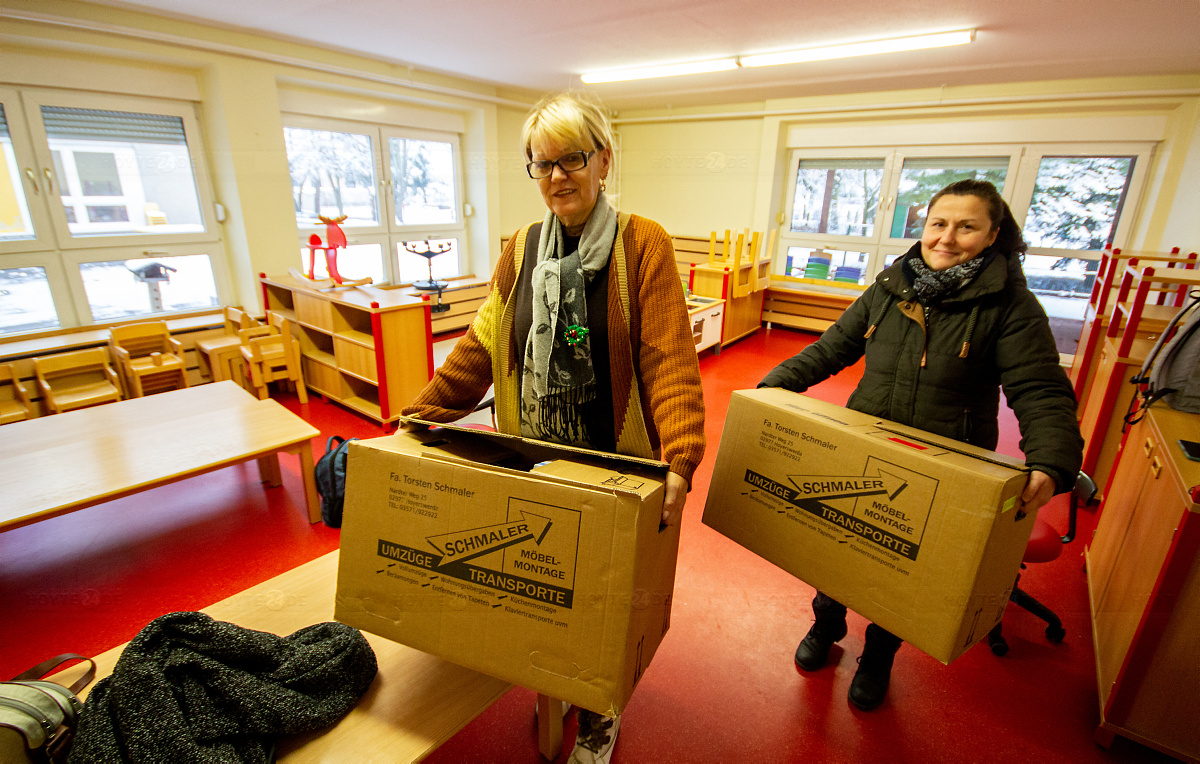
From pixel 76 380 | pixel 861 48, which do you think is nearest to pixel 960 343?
pixel 861 48

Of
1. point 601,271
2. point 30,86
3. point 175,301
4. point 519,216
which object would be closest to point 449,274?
point 519,216

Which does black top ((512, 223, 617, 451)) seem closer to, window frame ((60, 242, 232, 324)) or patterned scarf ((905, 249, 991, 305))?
patterned scarf ((905, 249, 991, 305))

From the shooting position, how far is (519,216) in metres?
6.44

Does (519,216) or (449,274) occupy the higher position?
(519,216)

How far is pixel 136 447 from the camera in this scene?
7.09ft

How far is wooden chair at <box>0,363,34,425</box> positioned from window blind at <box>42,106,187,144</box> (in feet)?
5.14

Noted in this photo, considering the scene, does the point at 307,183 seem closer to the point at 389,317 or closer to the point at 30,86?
the point at 30,86

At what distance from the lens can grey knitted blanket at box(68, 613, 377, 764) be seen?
787 mm

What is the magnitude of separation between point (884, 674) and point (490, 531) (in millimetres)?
1425

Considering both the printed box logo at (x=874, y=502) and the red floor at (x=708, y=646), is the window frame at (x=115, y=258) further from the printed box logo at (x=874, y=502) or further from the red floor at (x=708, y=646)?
the printed box logo at (x=874, y=502)

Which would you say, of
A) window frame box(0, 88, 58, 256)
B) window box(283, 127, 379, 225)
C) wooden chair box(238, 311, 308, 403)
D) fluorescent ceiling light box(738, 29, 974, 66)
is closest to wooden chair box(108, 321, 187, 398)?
wooden chair box(238, 311, 308, 403)

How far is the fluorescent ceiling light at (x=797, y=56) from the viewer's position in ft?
11.2

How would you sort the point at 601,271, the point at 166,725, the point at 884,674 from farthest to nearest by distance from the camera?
the point at 884,674 → the point at 601,271 → the point at 166,725

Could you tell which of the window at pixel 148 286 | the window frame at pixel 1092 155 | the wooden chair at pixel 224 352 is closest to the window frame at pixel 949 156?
the window frame at pixel 1092 155
